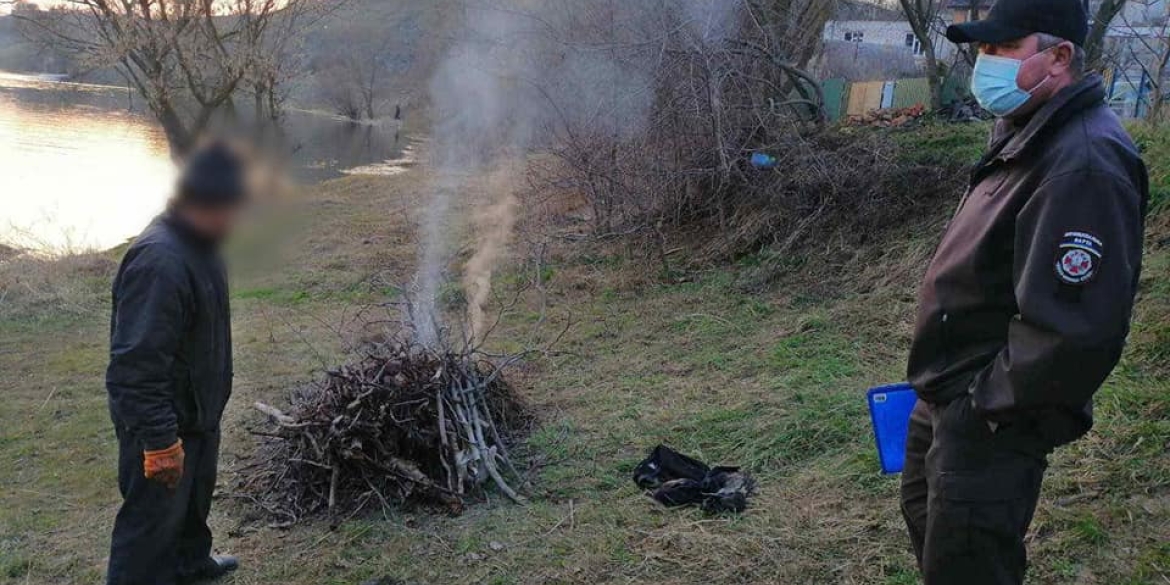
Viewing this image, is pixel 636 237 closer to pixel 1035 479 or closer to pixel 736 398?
pixel 736 398

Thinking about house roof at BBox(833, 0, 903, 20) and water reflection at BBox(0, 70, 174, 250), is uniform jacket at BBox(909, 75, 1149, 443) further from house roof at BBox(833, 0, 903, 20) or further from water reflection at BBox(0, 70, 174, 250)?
house roof at BBox(833, 0, 903, 20)

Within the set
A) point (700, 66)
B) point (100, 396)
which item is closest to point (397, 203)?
point (700, 66)

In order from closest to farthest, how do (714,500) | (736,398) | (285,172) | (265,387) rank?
(285,172) → (714,500) → (736,398) → (265,387)

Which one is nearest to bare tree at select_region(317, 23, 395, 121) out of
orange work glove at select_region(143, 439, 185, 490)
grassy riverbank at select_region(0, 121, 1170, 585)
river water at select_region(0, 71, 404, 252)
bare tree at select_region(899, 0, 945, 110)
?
river water at select_region(0, 71, 404, 252)

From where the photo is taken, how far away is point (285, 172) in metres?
3.73

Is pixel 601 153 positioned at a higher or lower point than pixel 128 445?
higher

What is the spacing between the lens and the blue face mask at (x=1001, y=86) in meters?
2.29

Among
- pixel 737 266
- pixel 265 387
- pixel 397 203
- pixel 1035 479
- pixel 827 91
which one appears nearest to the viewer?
pixel 1035 479

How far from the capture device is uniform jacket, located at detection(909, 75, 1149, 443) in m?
1.92

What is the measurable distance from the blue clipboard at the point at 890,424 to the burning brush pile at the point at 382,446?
229cm

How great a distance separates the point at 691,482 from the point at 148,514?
102 inches

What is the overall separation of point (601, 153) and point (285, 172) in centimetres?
664

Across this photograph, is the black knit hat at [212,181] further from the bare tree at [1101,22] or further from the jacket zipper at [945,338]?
the bare tree at [1101,22]

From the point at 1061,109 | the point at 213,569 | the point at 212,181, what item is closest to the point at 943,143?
the point at 1061,109
